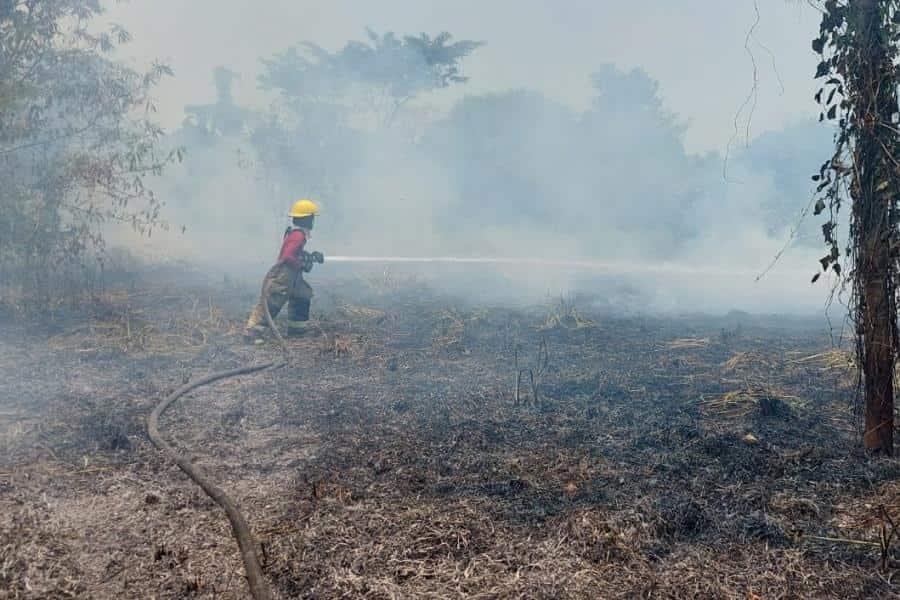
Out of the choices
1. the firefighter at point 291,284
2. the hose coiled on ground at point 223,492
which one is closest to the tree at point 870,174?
the hose coiled on ground at point 223,492

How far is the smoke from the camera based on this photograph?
27.8 m

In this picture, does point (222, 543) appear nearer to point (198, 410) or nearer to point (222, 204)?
point (198, 410)

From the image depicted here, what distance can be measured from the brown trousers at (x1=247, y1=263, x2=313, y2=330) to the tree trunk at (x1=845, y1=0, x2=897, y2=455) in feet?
20.9

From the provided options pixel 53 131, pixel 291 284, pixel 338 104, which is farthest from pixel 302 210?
pixel 338 104

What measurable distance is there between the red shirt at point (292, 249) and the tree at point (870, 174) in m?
6.31

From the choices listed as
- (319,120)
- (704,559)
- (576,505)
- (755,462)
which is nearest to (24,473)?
(576,505)

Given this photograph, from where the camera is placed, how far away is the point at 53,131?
10500mm

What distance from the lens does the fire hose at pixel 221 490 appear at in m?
2.82

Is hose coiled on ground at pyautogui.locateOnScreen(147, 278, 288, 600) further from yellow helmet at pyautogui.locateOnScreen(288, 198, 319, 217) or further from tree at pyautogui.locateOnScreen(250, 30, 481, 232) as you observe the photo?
tree at pyautogui.locateOnScreen(250, 30, 481, 232)

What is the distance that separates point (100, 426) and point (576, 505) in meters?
3.61

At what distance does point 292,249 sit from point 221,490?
518cm

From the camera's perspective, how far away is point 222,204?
30.3m

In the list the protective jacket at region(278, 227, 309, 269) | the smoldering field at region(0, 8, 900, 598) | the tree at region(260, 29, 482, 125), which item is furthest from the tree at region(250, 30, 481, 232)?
the protective jacket at region(278, 227, 309, 269)

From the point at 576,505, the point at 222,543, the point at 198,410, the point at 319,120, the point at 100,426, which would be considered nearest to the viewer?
the point at 222,543
